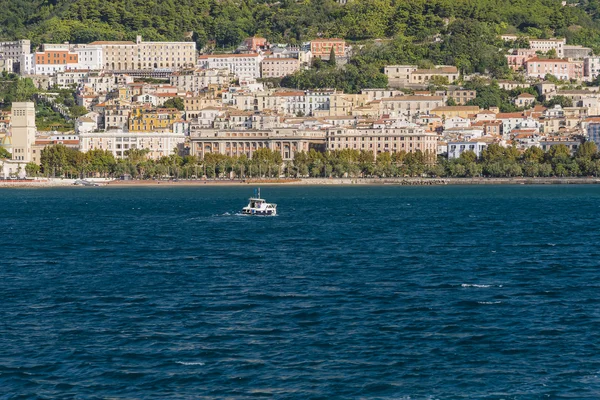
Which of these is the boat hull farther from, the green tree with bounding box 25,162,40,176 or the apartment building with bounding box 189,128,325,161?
the apartment building with bounding box 189,128,325,161

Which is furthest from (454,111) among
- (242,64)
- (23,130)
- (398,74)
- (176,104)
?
(23,130)

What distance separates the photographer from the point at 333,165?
106 m

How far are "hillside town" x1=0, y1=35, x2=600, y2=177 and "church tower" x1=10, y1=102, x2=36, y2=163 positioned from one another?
0.39 ft

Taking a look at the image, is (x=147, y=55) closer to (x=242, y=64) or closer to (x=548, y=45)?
(x=242, y=64)

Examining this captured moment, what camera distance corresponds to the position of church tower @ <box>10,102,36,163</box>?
11481 cm

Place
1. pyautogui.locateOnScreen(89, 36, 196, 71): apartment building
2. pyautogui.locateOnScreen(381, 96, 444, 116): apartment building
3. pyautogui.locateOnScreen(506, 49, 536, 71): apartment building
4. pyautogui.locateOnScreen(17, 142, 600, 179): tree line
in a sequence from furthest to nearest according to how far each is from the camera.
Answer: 1. pyautogui.locateOnScreen(89, 36, 196, 71): apartment building
2. pyautogui.locateOnScreen(506, 49, 536, 71): apartment building
3. pyautogui.locateOnScreen(381, 96, 444, 116): apartment building
4. pyautogui.locateOnScreen(17, 142, 600, 179): tree line

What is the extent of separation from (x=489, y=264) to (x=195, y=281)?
24.4 ft

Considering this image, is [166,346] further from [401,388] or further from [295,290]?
[295,290]

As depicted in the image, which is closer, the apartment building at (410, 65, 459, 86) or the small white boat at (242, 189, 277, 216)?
the small white boat at (242, 189, 277, 216)

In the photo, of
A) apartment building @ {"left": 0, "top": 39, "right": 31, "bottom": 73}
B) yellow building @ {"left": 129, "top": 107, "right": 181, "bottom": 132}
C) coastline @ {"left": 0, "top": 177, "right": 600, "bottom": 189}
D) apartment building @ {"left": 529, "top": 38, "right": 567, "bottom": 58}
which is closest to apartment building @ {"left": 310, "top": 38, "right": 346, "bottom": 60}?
apartment building @ {"left": 529, "top": 38, "right": 567, "bottom": 58}

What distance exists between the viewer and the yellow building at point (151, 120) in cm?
12262

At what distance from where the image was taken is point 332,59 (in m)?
140

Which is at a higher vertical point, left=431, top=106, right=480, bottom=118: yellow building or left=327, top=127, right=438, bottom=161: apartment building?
left=431, top=106, right=480, bottom=118: yellow building

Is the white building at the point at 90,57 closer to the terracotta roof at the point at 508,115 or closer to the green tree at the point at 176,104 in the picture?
the green tree at the point at 176,104
